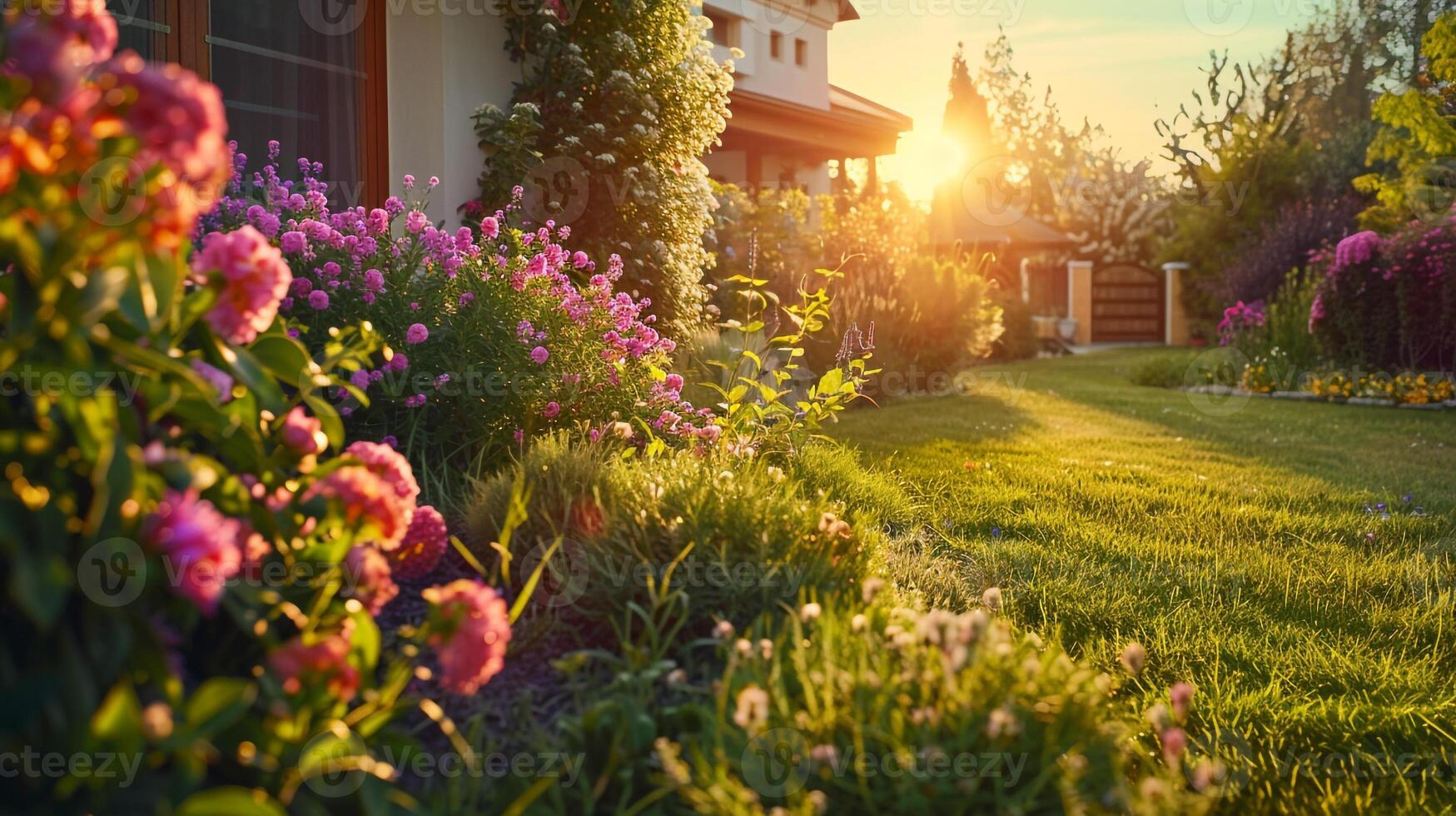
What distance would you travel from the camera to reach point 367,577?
164cm

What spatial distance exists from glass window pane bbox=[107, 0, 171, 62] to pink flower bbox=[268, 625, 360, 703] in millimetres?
4373

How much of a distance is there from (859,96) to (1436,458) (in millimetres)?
14537

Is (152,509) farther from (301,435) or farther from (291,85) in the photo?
(291,85)

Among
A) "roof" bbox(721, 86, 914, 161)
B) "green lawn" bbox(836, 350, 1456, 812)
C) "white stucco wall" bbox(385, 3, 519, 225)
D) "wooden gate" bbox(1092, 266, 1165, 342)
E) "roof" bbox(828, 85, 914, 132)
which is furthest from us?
"wooden gate" bbox(1092, 266, 1165, 342)

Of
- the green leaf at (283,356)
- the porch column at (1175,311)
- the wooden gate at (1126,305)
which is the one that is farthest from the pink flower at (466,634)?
the wooden gate at (1126,305)

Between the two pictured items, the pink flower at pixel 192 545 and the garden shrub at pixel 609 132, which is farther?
the garden shrub at pixel 609 132

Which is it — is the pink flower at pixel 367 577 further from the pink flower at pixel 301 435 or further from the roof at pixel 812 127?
the roof at pixel 812 127

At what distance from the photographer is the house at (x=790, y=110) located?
571 inches

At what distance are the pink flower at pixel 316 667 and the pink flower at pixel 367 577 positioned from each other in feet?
0.53

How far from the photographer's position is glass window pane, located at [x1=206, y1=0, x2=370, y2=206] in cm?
541

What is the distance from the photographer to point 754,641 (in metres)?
2.08

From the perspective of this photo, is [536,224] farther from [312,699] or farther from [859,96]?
[859,96]

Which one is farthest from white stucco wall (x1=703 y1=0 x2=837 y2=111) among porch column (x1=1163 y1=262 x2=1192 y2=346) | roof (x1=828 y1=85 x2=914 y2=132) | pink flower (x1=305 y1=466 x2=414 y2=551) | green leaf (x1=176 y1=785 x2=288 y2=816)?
green leaf (x1=176 y1=785 x2=288 y2=816)

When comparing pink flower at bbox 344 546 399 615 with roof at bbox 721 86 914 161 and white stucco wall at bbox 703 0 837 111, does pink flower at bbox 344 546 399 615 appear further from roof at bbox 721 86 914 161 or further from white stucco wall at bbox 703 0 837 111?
white stucco wall at bbox 703 0 837 111
